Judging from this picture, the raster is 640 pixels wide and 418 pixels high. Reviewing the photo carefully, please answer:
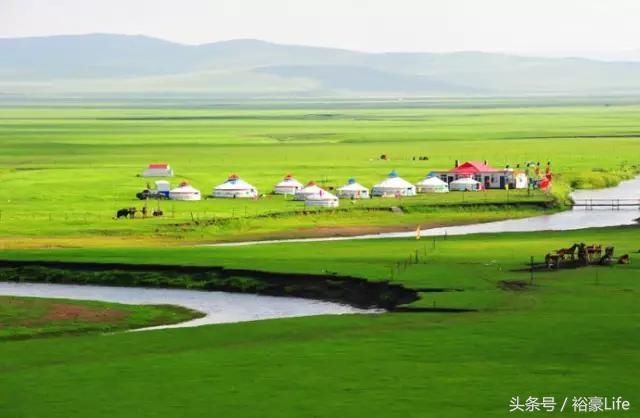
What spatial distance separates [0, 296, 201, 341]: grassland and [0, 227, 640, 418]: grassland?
2.83 meters

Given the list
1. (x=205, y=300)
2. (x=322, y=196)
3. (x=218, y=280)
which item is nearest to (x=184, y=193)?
(x=322, y=196)

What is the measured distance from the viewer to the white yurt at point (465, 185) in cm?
12188

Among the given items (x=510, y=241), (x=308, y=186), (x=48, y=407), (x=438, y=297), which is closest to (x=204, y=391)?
(x=48, y=407)

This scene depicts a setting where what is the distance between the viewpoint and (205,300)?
216ft

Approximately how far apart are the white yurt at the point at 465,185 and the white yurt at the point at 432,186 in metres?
0.92

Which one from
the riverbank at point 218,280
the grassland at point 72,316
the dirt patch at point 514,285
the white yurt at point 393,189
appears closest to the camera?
the grassland at point 72,316

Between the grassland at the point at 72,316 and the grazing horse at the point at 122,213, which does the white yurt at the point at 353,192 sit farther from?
the grassland at the point at 72,316

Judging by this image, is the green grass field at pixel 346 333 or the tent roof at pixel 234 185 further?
the tent roof at pixel 234 185

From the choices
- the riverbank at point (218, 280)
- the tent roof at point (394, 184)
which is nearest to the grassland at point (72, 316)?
the riverbank at point (218, 280)

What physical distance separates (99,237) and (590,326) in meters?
42.7

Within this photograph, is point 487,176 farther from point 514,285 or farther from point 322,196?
point 514,285

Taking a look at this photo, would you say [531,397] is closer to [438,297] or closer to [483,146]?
[438,297]

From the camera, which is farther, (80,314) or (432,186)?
(432,186)

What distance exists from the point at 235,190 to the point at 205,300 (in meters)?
49.2
